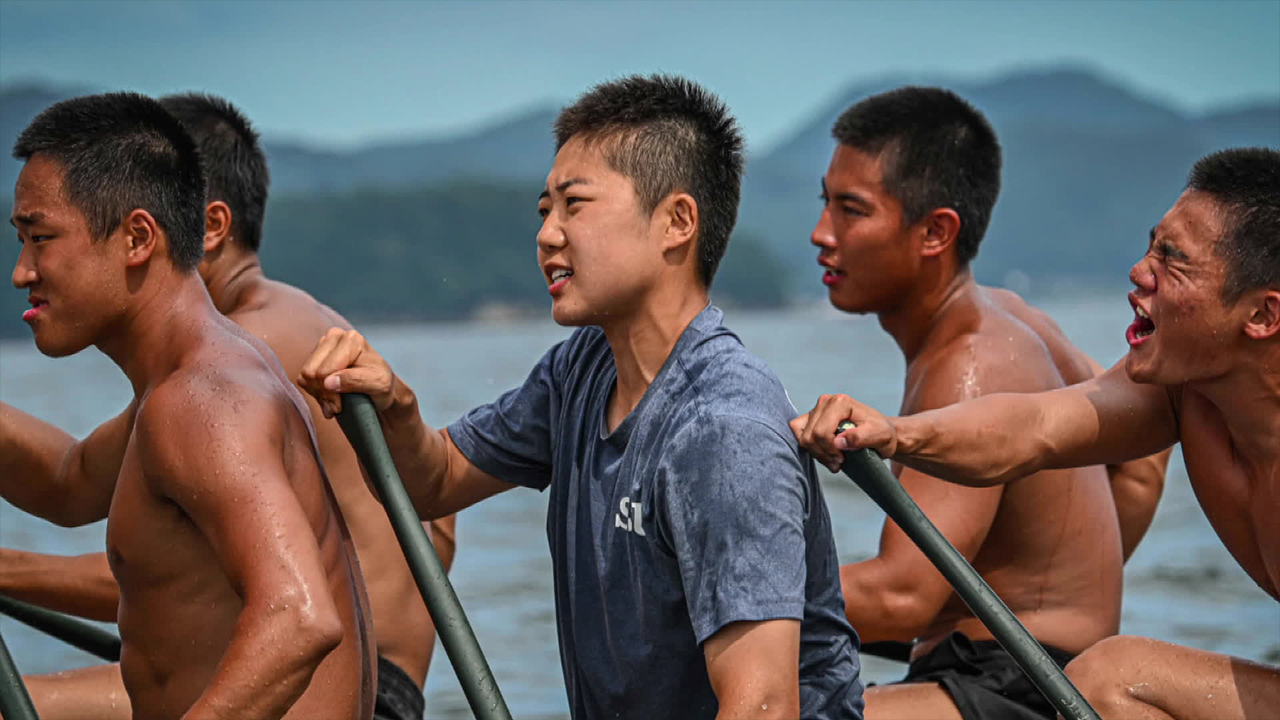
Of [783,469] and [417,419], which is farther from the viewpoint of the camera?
[417,419]

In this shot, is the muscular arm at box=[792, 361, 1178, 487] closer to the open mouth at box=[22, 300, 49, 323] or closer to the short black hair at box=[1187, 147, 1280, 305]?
the short black hair at box=[1187, 147, 1280, 305]

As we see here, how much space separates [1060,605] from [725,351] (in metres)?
1.88

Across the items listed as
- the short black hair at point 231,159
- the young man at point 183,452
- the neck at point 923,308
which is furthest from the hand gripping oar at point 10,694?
the neck at point 923,308

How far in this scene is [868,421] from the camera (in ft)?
A: 11.6

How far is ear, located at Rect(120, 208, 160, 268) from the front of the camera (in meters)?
3.64

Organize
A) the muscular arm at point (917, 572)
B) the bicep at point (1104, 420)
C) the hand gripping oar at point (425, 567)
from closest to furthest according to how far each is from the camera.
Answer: the hand gripping oar at point (425, 567) → the bicep at point (1104, 420) → the muscular arm at point (917, 572)

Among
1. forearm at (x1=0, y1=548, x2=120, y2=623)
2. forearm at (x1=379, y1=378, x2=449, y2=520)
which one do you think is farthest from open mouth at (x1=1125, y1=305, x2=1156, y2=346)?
forearm at (x1=0, y1=548, x2=120, y2=623)

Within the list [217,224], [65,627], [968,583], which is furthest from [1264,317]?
[65,627]

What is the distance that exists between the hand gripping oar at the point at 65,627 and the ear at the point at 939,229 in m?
Answer: 2.83

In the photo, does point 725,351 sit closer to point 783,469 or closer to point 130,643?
point 783,469

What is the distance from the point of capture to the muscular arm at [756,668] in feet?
9.75

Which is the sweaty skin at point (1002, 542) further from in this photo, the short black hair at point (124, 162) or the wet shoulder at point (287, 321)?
the short black hair at point (124, 162)

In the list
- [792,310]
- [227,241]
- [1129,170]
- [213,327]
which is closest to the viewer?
[213,327]

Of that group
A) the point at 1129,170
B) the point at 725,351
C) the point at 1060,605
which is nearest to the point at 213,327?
the point at 725,351
